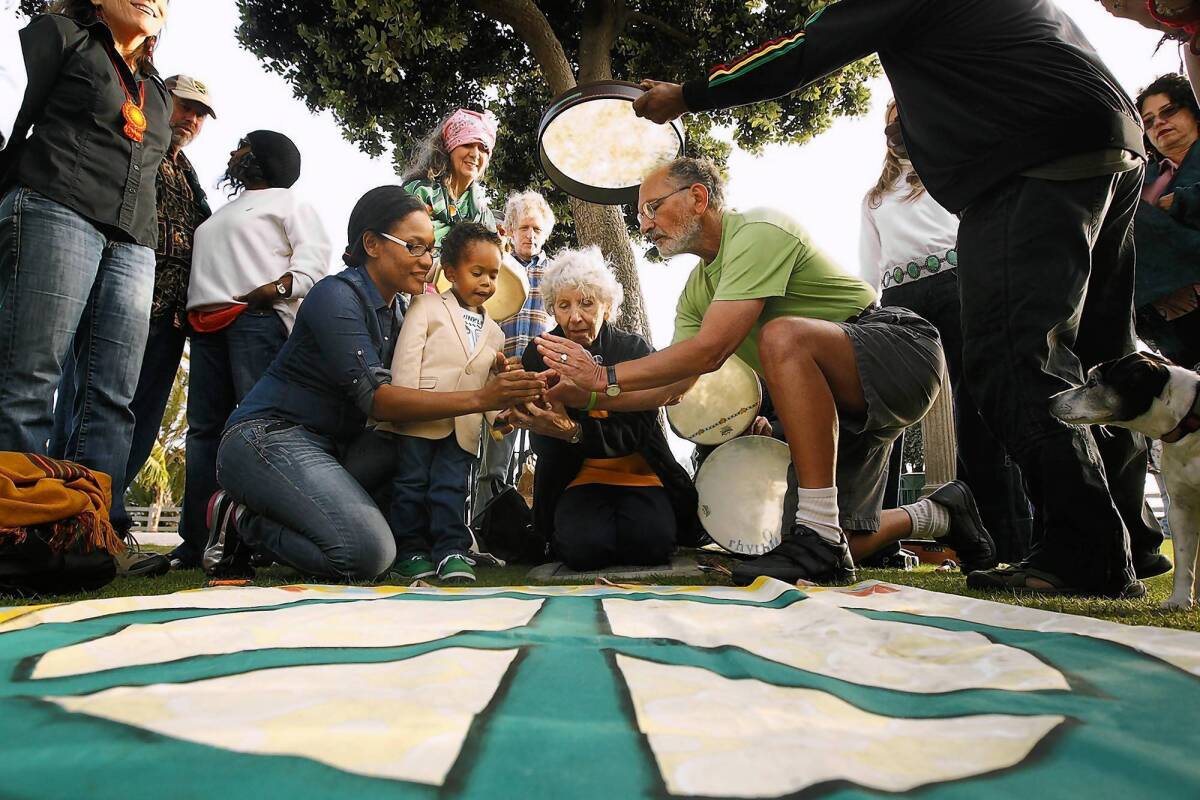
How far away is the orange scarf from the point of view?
75.2 inches

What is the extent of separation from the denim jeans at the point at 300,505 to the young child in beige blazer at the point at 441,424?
284mm

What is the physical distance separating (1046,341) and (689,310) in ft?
4.53

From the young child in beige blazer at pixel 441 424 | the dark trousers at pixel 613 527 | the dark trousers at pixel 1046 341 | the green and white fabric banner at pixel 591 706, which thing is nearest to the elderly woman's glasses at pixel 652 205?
the young child in beige blazer at pixel 441 424

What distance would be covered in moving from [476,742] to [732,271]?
6.79 ft

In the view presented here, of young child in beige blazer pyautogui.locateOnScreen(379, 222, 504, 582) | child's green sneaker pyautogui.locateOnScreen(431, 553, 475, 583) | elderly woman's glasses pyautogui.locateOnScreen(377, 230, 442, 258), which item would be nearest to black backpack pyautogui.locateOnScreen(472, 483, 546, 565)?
young child in beige blazer pyautogui.locateOnScreen(379, 222, 504, 582)

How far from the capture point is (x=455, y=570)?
2.55 m

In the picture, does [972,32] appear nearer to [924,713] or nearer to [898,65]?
[898,65]

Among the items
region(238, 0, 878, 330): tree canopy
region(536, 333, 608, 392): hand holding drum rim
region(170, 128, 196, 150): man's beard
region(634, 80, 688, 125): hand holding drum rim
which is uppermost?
region(238, 0, 878, 330): tree canopy

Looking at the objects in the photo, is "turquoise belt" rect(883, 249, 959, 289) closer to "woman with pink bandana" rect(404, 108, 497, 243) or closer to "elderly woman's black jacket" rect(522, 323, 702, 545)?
"elderly woman's black jacket" rect(522, 323, 702, 545)

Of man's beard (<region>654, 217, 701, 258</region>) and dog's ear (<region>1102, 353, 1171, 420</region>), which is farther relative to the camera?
man's beard (<region>654, 217, 701, 258</region>)

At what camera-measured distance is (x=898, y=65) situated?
2.12 metres

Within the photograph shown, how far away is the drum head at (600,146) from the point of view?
2.79 metres

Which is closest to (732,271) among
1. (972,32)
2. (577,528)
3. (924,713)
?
(972,32)

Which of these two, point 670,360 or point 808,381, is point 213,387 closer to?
point 670,360
